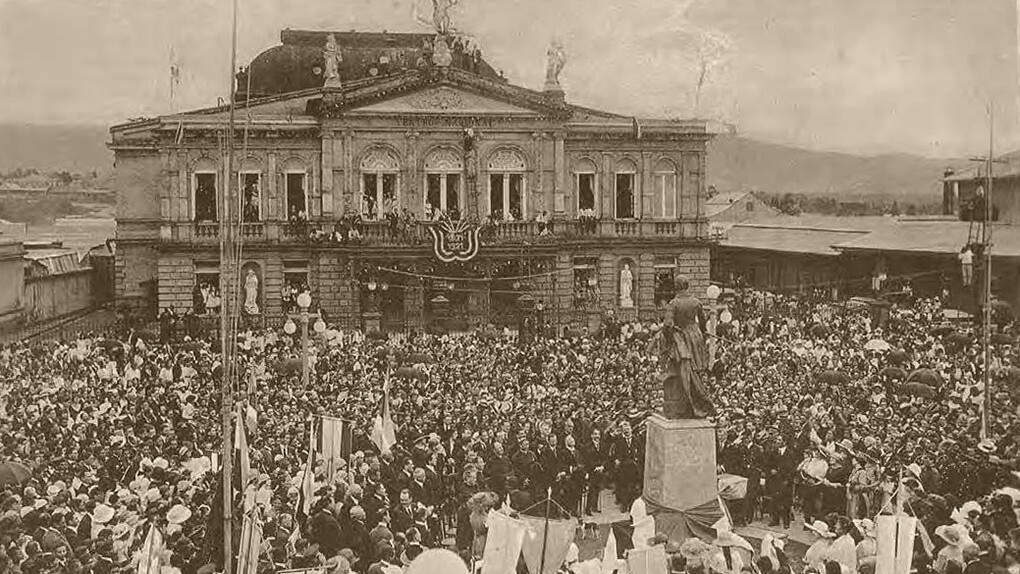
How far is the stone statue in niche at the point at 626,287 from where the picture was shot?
115 feet

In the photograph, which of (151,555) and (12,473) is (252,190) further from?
(151,555)

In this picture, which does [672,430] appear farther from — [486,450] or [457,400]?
[457,400]

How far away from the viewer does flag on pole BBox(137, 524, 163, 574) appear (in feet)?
34.2

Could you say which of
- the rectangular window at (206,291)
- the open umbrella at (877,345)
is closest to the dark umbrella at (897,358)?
the open umbrella at (877,345)

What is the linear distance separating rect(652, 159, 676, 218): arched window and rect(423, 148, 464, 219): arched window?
22.4 feet

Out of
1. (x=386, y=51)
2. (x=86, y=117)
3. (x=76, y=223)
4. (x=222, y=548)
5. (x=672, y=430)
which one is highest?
(x=386, y=51)

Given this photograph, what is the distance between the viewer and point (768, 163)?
3538 centimetres

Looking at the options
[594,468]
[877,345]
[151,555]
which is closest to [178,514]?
[151,555]

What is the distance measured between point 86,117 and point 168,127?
34.3 feet

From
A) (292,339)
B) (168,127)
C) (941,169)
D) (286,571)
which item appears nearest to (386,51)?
(168,127)

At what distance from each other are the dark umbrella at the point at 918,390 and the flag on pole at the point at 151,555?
489 inches

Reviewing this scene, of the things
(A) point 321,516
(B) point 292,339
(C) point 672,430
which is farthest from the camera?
(B) point 292,339

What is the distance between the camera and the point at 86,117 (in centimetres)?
2223

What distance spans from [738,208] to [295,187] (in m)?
25.4
